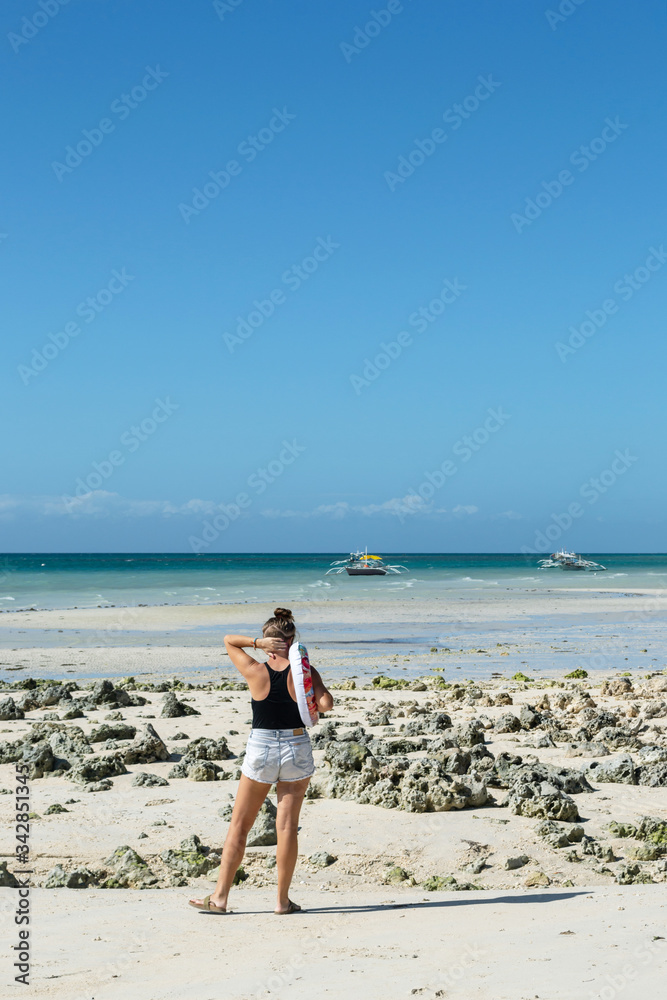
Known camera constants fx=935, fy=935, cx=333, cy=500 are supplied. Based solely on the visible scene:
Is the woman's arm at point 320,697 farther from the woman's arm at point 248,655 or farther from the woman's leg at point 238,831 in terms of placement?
the woman's leg at point 238,831

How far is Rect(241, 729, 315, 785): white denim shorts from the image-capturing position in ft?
19.4

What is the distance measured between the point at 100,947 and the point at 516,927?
2.43 metres

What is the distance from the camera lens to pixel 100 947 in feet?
17.7

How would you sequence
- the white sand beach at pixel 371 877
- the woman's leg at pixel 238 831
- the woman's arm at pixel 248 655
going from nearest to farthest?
1. the white sand beach at pixel 371 877
2. the woman's arm at pixel 248 655
3. the woman's leg at pixel 238 831

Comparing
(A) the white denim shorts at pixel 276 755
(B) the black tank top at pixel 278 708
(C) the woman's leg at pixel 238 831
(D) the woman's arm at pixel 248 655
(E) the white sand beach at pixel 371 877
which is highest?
(D) the woman's arm at pixel 248 655

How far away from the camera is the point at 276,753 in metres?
5.91

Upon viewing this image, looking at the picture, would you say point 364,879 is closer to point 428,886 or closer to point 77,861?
point 428,886

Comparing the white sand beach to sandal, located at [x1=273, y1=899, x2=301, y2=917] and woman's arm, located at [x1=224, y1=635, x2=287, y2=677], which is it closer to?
sandal, located at [x1=273, y1=899, x2=301, y2=917]

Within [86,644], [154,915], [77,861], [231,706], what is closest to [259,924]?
[154,915]

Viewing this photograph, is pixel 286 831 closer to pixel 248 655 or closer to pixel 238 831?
pixel 238 831

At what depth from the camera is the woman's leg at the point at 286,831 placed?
5965 mm

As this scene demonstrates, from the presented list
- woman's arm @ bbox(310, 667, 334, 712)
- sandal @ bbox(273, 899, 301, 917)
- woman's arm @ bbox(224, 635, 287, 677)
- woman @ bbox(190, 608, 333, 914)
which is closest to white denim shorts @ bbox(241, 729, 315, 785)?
woman @ bbox(190, 608, 333, 914)

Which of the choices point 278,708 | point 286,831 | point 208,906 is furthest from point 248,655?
point 208,906

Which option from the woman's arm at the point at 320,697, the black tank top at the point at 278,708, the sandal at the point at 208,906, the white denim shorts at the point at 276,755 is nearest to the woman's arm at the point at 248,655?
the black tank top at the point at 278,708
